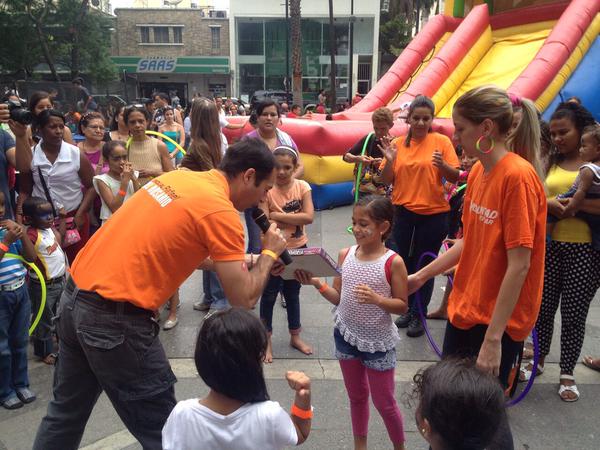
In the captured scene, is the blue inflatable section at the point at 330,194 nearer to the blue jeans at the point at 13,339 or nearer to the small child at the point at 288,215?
the small child at the point at 288,215

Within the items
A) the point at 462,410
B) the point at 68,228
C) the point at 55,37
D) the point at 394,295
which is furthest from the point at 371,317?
the point at 55,37

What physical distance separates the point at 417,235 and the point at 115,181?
2654 mm

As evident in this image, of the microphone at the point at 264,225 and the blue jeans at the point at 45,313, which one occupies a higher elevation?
the microphone at the point at 264,225

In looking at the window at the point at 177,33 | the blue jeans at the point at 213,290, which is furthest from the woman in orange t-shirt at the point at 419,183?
the window at the point at 177,33

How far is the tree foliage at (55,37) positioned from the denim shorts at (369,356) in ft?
90.5

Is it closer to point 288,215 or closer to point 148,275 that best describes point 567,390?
point 288,215

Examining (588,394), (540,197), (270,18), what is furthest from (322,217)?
(270,18)

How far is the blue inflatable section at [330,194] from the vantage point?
840 cm

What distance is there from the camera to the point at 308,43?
1513 inches

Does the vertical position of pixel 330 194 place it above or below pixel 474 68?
below

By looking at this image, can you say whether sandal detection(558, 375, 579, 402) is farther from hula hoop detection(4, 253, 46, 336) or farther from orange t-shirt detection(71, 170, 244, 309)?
hula hoop detection(4, 253, 46, 336)

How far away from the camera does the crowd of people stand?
5.35ft

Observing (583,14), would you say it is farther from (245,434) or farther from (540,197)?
(245,434)

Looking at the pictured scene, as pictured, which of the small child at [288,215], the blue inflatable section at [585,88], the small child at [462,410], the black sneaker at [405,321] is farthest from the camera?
the blue inflatable section at [585,88]
